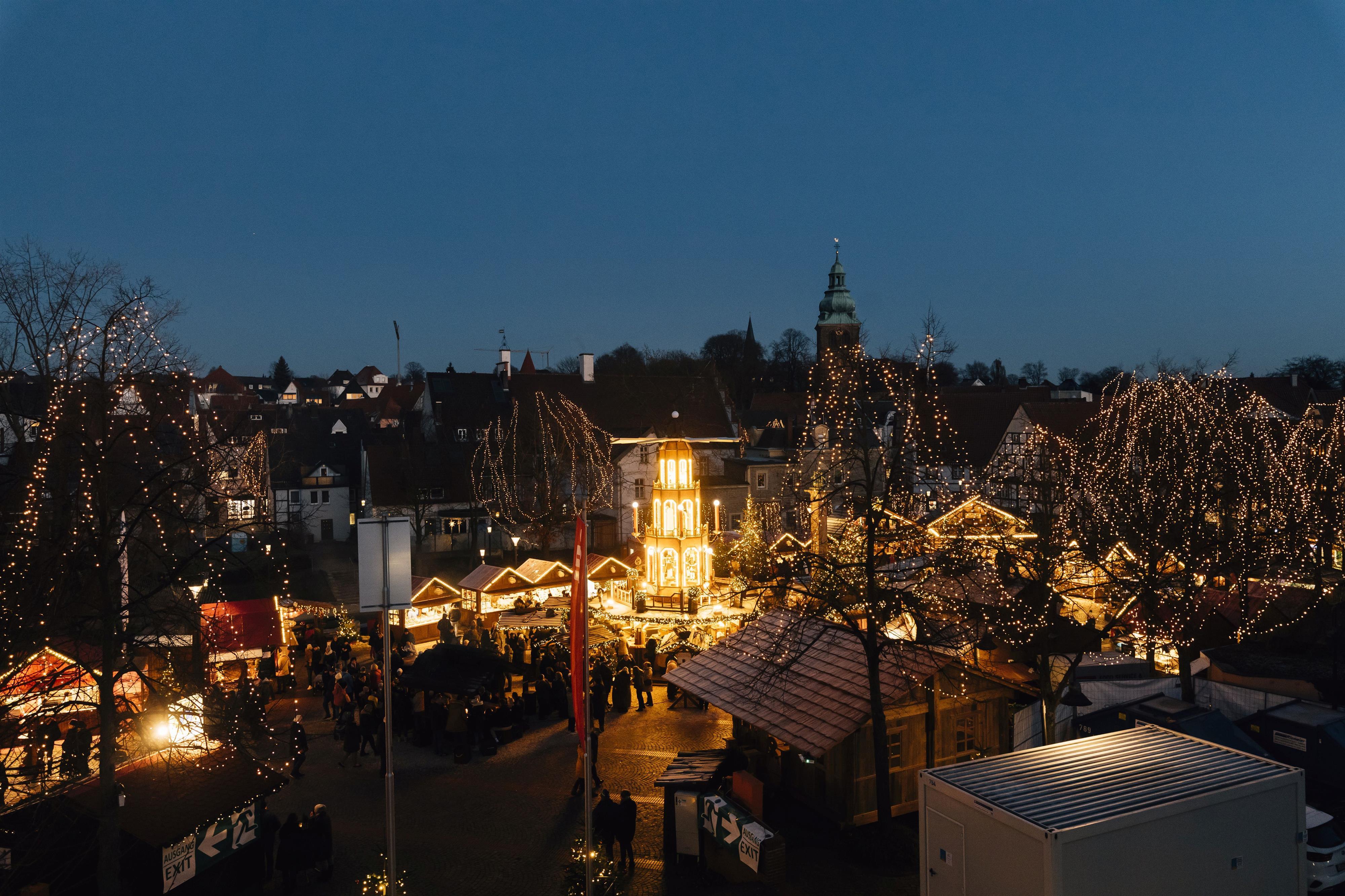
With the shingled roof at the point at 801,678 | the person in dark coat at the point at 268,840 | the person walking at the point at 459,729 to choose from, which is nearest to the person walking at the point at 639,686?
the shingled roof at the point at 801,678

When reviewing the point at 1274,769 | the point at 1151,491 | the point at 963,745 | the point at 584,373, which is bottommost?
the point at 963,745

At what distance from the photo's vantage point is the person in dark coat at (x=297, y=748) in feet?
48.0

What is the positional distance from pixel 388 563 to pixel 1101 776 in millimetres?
6658

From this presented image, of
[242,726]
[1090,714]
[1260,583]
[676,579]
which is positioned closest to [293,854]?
[242,726]

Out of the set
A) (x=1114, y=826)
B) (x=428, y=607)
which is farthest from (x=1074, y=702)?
(x=428, y=607)

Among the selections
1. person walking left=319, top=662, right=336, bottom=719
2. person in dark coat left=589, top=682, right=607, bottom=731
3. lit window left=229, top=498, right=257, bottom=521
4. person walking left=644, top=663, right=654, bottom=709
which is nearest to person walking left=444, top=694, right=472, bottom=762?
person in dark coat left=589, top=682, right=607, bottom=731

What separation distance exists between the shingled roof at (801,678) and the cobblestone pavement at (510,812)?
167cm

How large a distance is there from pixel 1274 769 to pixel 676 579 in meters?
17.8

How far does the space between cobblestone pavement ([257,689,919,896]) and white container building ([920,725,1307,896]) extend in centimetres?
356

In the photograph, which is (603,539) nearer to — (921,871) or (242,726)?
(242,726)

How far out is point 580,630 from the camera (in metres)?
8.10

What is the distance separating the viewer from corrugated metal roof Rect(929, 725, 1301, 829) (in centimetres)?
738

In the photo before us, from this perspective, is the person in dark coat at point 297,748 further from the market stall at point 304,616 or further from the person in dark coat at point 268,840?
the market stall at point 304,616

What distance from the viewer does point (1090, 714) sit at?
47.6ft
